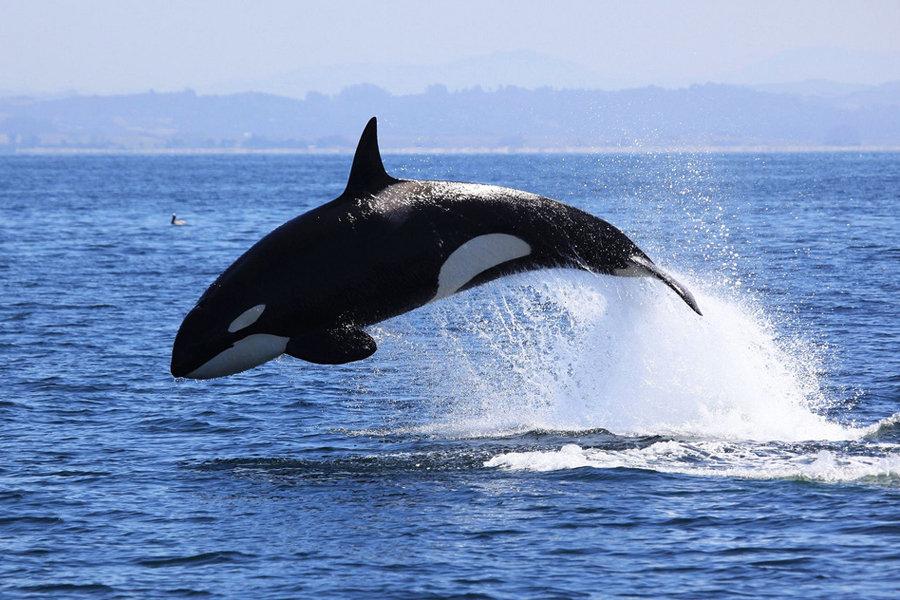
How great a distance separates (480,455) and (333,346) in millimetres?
3923

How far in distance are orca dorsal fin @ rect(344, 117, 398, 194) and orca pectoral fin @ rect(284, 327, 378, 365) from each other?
1835mm

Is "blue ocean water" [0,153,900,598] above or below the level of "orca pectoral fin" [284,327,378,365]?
below

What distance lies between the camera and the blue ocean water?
1420cm

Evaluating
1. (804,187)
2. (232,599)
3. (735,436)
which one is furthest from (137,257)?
(804,187)

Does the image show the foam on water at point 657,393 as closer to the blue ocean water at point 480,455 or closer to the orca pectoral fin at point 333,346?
the blue ocean water at point 480,455

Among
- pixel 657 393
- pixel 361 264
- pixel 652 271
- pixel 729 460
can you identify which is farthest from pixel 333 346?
pixel 657 393

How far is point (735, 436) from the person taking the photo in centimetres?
1953

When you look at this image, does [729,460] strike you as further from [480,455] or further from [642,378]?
[642,378]

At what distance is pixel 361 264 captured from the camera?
16.3 metres

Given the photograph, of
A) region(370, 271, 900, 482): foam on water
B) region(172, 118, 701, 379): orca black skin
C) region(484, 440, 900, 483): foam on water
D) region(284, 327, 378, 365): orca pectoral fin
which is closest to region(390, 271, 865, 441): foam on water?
region(370, 271, 900, 482): foam on water

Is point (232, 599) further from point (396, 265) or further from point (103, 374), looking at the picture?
point (103, 374)

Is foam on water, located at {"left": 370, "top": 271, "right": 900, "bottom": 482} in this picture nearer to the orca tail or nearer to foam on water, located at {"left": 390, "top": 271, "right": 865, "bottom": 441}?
foam on water, located at {"left": 390, "top": 271, "right": 865, "bottom": 441}

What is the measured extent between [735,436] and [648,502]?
145 inches

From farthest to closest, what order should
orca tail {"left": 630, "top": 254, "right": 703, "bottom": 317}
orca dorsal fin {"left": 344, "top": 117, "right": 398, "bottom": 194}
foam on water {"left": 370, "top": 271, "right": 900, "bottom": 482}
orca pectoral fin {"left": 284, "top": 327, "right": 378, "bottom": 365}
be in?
foam on water {"left": 370, "top": 271, "right": 900, "bottom": 482}, orca tail {"left": 630, "top": 254, "right": 703, "bottom": 317}, orca dorsal fin {"left": 344, "top": 117, "right": 398, "bottom": 194}, orca pectoral fin {"left": 284, "top": 327, "right": 378, "bottom": 365}
